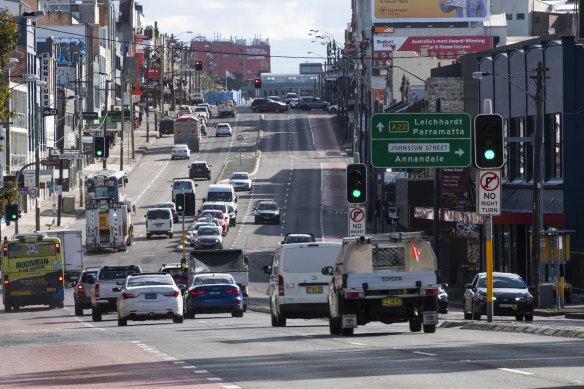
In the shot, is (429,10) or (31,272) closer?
(31,272)

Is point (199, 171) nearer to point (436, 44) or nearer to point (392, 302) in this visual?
point (436, 44)

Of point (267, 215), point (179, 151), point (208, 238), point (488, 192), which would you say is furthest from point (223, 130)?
point (488, 192)

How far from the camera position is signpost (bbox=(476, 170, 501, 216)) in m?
25.1

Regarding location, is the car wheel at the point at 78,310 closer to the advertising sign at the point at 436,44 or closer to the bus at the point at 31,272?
the bus at the point at 31,272

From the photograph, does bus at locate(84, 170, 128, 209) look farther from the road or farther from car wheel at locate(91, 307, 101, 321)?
car wheel at locate(91, 307, 101, 321)

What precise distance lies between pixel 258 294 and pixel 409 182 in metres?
15.5

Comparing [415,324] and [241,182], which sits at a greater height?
[241,182]

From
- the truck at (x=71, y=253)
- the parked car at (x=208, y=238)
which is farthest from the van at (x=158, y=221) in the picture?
the truck at (x=71, y=253)

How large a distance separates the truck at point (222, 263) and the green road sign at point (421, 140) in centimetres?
934

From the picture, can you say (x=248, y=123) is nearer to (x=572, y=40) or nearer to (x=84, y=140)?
(x=84, y=140)

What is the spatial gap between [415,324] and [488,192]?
3173 mm

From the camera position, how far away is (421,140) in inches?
1398

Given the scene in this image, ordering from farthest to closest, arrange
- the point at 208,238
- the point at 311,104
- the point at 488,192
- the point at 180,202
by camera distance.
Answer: the point at 311,104
the point at 208,238
the point at 180,202
the point at 488,192

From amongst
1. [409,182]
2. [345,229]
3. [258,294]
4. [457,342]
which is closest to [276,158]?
[345,229]
